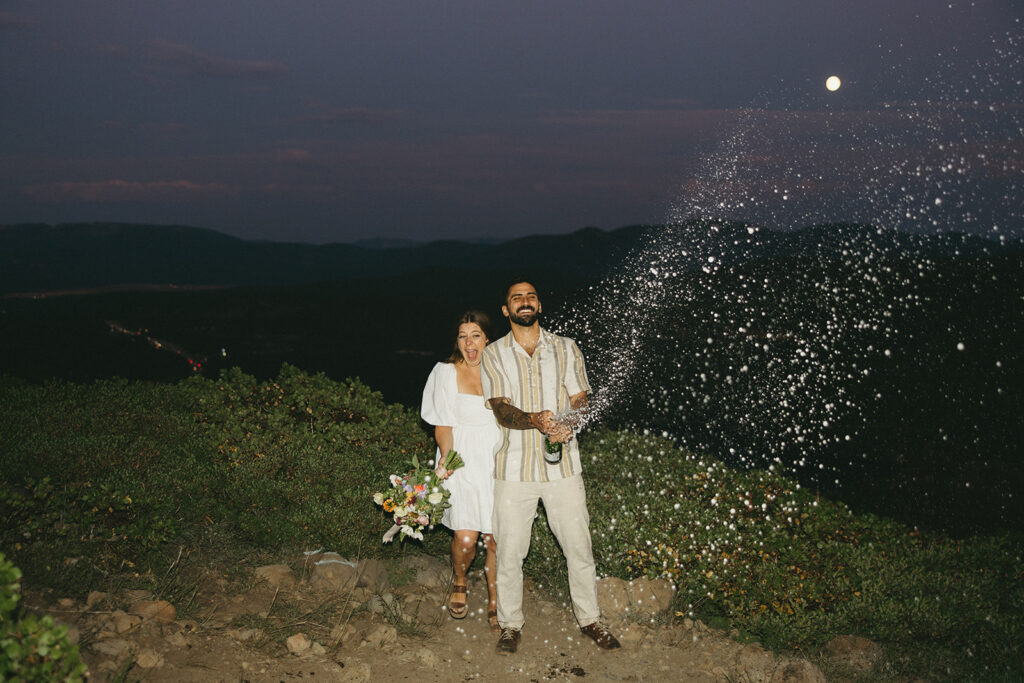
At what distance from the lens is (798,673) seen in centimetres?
486

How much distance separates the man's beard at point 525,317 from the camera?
4891mm

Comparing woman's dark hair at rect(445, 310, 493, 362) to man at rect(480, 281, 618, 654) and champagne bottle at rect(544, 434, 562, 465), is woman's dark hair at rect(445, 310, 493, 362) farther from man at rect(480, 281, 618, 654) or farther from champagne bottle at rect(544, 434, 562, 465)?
champagne bottle at rect(544, 434, 562, 465)

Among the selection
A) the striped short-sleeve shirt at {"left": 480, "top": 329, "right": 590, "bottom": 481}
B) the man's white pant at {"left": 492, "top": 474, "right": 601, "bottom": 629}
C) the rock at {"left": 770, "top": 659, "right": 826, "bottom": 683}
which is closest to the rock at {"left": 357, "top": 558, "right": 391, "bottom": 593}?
the man's white pant at {"left": 492, "top": 474, "right": 601, "bottom": 629}

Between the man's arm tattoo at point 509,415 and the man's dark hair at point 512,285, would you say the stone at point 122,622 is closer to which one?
the man's arm tattoo at point 509,415

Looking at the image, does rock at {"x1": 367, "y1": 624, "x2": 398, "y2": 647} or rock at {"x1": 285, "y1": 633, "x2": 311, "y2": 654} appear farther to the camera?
rock at {"x1": 367, "y1": 624, "x2": 398, "y2": 647}

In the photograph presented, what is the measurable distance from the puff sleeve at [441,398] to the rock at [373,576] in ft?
5.09

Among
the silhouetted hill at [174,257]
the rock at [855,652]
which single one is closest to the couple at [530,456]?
the rock at [855,652]

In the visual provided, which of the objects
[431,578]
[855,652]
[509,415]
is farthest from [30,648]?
[855,652]

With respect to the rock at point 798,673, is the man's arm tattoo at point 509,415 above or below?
above

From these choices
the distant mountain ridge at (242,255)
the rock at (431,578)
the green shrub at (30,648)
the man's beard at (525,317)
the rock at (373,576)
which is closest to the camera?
the green shrub at (30,648)

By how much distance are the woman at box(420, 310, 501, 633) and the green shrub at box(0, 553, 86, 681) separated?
114 inches

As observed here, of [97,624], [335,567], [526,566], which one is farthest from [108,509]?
[526,566]

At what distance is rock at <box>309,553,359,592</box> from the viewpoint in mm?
5961

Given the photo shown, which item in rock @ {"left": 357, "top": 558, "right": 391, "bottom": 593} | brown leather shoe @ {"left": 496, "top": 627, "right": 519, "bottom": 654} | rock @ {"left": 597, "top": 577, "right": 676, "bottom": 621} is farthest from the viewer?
rock @ {"left": 357, "top": 558, "right": 391, "bottom": 593}
